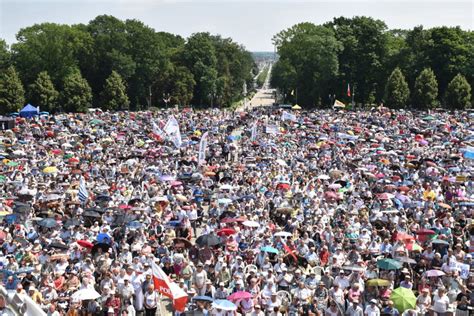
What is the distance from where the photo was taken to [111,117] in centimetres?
5528

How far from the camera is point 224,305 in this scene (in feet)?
37.6

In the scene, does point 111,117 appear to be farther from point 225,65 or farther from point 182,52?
point 225,65

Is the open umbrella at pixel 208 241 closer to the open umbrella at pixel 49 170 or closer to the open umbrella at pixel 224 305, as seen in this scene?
the open umbrella at pixel 224 305

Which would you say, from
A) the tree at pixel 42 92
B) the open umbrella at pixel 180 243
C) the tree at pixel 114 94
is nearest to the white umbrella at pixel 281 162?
the open umbrella at pixel 180 243

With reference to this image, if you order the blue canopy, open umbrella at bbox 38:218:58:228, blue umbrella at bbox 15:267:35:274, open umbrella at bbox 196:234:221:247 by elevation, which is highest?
the blue canopy

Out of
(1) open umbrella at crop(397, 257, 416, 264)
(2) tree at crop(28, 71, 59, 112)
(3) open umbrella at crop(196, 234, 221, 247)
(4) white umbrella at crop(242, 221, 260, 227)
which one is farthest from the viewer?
(2) tree at crop(28, 71, 59, 112)

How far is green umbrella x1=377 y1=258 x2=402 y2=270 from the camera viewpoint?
13852 millimetres

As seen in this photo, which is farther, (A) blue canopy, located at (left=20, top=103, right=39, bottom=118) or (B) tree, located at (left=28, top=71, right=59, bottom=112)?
(B) tree, located at (left=28, top=71, right=59, bottom=112)

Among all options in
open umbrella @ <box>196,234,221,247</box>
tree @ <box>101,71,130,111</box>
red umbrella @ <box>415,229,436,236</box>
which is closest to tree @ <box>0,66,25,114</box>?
tree @ <box>101,71,130,111</box>

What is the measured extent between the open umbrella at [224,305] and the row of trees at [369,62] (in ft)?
207

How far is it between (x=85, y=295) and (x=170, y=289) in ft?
5.46

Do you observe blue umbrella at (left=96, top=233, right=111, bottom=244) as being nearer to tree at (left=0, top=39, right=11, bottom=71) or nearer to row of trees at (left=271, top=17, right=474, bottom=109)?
row of trees at (left=271, top=17, right=474, bottom=109)

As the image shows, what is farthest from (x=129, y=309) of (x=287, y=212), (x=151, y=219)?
(x=287, y=212)

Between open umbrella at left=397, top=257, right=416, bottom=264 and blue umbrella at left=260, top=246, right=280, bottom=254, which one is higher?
blue umbrella at left=260, top=246, right=280, bottom=254
